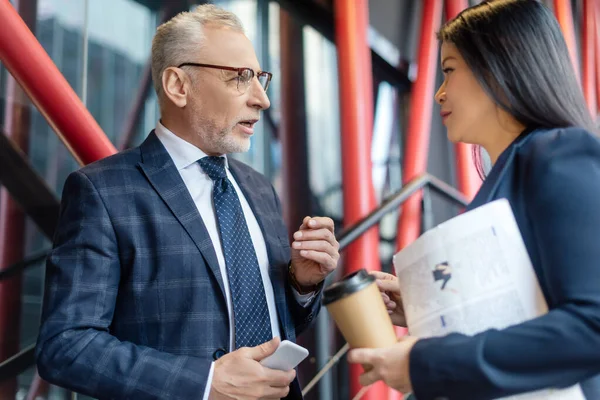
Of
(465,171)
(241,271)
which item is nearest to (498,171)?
(241,271)

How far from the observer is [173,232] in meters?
1.49

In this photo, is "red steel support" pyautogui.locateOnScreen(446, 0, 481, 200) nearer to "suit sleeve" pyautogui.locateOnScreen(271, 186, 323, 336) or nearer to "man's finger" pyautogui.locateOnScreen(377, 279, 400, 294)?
"suit sleeve" pyautogui.locateOnScreen(271, 186, 323, 336)

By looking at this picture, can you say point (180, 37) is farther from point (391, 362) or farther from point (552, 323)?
point (552, 323)

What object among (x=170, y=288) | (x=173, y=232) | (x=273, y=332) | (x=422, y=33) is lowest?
(x=273, y=332)

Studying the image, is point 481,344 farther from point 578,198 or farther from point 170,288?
point 170,288

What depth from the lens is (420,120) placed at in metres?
4.22

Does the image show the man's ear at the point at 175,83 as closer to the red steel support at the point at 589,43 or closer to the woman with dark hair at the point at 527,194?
the woman with dark hair at the point at 527,194

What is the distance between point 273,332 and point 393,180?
11.1 ft

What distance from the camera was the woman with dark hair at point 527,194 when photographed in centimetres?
86

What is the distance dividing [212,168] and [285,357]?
0.61 metres

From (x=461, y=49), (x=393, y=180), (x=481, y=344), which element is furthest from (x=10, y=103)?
(x=393, y=180)

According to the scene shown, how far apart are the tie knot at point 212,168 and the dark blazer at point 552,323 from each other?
89 centimetres

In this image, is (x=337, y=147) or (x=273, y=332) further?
(x=337, y=147)

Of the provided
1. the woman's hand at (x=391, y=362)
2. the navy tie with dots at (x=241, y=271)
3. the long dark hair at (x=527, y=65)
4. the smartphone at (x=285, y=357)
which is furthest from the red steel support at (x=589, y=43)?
the woman's hand at (x=391, y=362)
